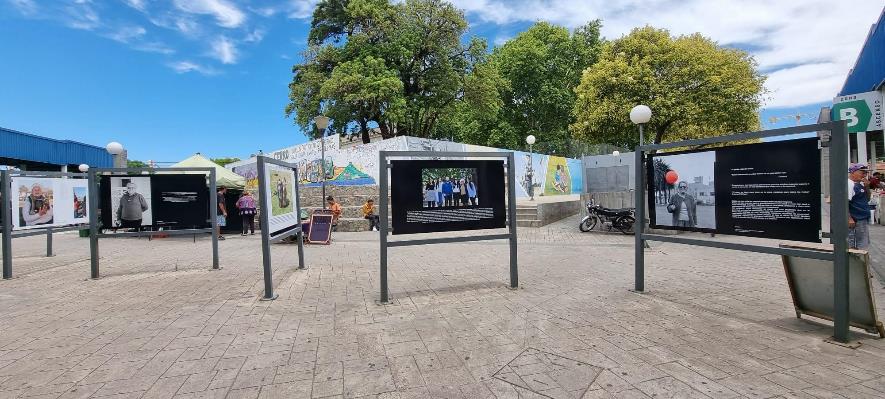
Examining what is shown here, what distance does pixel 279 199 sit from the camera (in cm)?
654

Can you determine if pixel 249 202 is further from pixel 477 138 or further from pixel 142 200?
pixel 477 138

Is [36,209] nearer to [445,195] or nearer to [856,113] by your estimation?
[445,195]

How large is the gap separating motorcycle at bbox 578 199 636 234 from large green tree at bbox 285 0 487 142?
1537 cm

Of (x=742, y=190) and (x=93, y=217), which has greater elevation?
(x=742, y=190)

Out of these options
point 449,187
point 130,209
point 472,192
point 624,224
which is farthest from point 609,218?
point 130,209

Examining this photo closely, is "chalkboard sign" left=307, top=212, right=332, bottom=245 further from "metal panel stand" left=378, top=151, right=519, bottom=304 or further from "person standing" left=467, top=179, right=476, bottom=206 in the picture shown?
"person standing" left=467, top=179, right=476, bottom=206

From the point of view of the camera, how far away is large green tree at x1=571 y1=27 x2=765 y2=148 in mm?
19812

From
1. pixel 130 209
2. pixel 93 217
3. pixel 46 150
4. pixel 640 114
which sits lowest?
pixel 93 217

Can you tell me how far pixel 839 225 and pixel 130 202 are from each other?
9.38 meters

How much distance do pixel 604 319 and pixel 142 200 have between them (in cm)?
753

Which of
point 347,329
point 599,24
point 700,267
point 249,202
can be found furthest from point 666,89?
point 599,24

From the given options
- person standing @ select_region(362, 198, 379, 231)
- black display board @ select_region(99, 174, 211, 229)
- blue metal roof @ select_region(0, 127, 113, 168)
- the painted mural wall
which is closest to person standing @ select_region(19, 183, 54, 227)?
black display board @ select_region(99, 174, 211, 229)

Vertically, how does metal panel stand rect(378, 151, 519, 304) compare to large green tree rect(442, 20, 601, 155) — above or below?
below

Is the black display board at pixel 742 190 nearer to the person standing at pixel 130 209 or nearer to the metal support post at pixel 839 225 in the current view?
the metal support post at pixel 839 225
